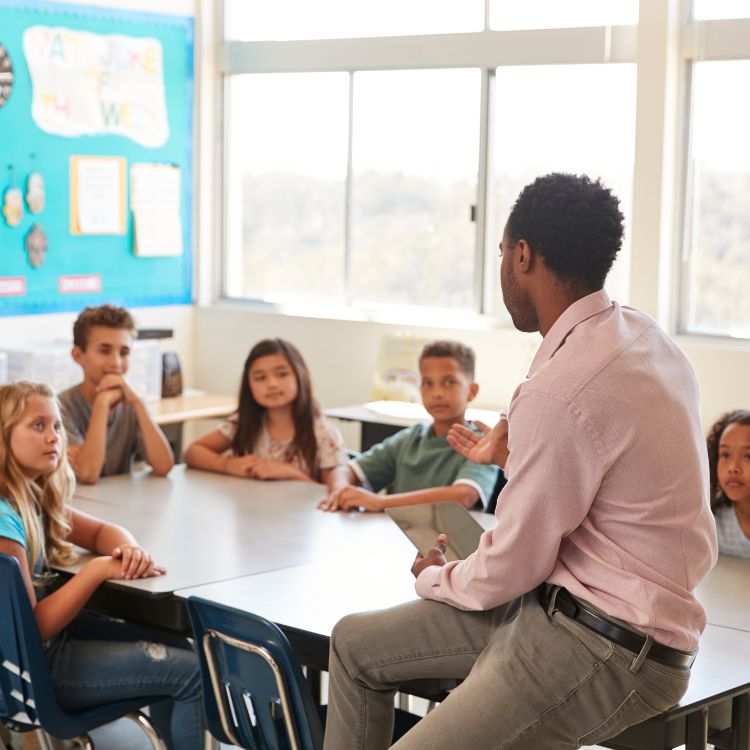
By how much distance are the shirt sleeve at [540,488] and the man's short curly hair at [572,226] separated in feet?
0.71

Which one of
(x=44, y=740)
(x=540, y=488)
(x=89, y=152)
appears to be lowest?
(x=44, y=740)

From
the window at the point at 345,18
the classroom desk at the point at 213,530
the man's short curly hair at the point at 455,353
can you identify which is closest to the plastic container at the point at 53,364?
the classroom desk at the point at 213,530

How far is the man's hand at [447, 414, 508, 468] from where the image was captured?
2.39 meters

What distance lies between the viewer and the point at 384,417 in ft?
15.7

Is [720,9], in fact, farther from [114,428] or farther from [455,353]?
[114,428]

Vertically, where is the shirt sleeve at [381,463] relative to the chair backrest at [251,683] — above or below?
above

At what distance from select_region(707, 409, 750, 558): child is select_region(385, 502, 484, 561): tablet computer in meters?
0.77

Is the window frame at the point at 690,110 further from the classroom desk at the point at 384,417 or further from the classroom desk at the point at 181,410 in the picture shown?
the classroom desk at the point at 181,410

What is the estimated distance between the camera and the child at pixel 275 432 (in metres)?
3.71

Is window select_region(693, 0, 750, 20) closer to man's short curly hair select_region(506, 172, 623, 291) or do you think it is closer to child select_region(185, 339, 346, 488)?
child select_region(185, 339, 346, 488)

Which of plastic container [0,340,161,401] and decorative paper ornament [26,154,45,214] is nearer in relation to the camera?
plastic container [0,340,161,401]

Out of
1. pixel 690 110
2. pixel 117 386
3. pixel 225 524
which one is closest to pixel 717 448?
pixel 225 524

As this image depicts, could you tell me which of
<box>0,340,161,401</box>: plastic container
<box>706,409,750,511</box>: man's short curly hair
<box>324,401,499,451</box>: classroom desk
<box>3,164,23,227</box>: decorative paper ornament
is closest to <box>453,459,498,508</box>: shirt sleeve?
<box>706,409,750,511</box>: man's short curly hair

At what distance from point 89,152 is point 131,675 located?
3.40 metres
